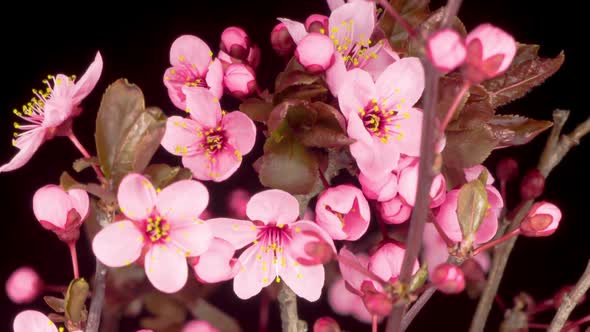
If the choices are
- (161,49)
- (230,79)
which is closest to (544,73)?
(230,79)

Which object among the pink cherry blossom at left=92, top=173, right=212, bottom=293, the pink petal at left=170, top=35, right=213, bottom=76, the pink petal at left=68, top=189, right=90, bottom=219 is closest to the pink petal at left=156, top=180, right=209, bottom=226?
the pink cherry blossom at left=92, top=173, right=212, bottom=293

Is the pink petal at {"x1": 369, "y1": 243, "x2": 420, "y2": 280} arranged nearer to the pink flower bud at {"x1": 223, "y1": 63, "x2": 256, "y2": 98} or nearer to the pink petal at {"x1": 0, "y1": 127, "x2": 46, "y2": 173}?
the pink flower bud at {"x1": 223, "y1": 63, "x2": 256, "y2": 98}

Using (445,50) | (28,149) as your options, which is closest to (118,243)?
(28,149)

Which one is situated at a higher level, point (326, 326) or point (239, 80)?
point (239, 80)

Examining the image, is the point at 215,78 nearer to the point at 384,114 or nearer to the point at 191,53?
the point at 191,53

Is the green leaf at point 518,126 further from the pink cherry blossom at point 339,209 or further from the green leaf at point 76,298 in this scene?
the green leaf at point 76,298

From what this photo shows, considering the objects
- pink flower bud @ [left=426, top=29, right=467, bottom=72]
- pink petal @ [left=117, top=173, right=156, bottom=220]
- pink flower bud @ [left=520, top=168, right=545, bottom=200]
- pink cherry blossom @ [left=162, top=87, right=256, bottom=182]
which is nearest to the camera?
pink flower bud @ [left=426, top=29, right=467, bottom=72]

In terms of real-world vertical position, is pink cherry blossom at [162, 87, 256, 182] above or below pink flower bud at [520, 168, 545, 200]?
above
